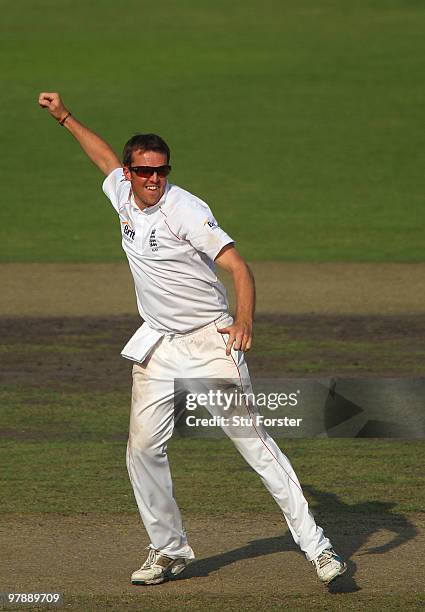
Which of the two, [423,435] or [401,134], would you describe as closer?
[423,435]

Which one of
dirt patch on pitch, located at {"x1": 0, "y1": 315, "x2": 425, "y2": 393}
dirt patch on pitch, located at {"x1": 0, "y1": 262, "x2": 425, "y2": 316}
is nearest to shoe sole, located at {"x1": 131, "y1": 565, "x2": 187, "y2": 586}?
dirt patch on pitch, located at {"x1": 0, "y1": 315, "x2": 425, "y2": 393}

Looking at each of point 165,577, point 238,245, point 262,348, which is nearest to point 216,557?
point 165,577

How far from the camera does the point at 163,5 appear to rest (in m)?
43.0

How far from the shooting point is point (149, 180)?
6.53 metres

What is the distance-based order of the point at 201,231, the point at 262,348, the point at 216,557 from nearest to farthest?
the point at 201,231, the point at 216,557, the point at 262,348

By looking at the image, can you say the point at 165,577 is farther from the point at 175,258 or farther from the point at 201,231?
the point at 201,231

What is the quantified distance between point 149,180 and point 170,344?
2.79 feet

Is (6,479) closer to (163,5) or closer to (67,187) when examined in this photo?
(67,187)

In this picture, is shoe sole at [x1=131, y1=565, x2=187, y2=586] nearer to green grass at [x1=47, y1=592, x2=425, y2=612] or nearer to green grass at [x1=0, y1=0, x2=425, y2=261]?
green grass at [x1=47, y1=592, x2=425, y2=612]

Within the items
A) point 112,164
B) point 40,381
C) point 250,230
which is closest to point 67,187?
point 250,230

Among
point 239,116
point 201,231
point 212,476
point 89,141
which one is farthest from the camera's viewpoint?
point 239,116

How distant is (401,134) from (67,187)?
8.42 meters

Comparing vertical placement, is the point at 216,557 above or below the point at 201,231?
below

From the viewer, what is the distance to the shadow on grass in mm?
7035
